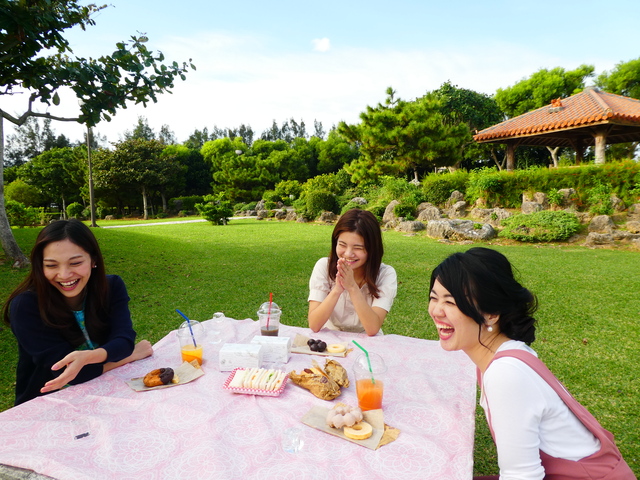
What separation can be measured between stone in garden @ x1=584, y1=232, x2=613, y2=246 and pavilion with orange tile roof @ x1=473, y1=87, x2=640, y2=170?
14.4 ft

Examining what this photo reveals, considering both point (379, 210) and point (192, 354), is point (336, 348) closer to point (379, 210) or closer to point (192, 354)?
point (192, 354)

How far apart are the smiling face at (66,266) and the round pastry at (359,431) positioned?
1619 mm

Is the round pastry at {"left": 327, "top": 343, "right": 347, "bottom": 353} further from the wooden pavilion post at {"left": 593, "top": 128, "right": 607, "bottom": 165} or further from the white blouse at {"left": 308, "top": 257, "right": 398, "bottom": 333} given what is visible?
the wooden pavilion post at {"left": 593, "top": 128, "right": 607, "bottom": 165}

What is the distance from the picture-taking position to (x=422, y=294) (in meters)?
6.23

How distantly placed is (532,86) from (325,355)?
1168 inches

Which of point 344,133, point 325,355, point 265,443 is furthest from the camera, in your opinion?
point 344,133

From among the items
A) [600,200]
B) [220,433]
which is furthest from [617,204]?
[220,433]

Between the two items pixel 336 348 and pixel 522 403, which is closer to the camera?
pixel 522 403

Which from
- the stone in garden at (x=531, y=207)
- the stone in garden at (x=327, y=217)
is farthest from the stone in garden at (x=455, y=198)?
the stone in garden at (x=327, y=217)

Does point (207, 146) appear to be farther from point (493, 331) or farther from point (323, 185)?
point (493, 331)

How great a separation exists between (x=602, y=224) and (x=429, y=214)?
5.66 m

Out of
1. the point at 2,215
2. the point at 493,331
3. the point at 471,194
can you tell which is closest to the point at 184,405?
the point at 493,331

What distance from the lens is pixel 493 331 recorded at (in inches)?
58.7

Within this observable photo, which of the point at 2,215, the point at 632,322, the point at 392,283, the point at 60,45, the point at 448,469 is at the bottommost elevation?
the point at 632,322
